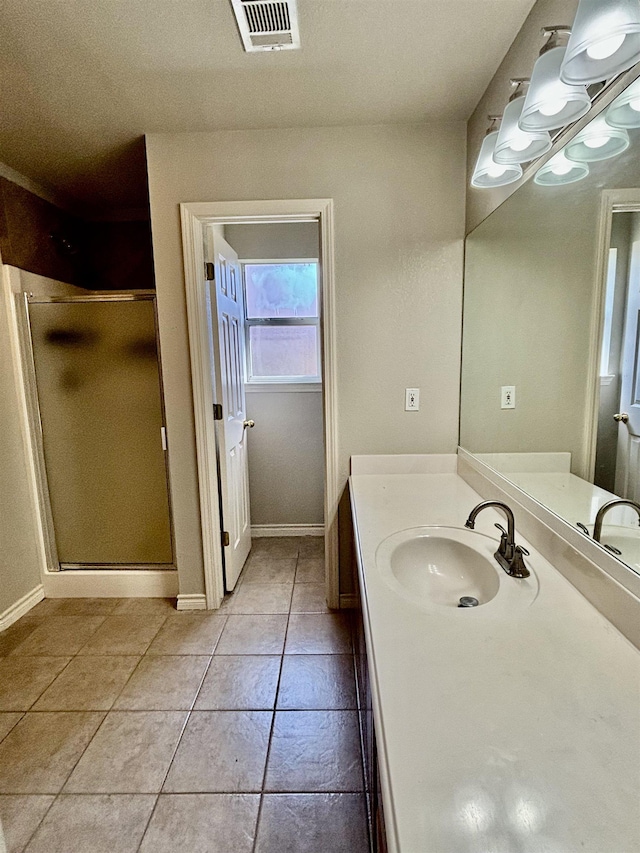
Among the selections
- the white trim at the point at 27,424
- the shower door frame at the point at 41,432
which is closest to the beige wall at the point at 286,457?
the shower door frame at the point at 41,432

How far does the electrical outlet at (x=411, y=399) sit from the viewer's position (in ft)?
6.55

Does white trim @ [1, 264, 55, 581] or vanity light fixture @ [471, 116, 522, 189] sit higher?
vanity light fixture @ [471, 116, 522, 189]

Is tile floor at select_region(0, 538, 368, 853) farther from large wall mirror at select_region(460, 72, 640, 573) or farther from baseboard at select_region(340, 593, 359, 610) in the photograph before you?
large wall mirror at select_region(460, 72, 640, 573)

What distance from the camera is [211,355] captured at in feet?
6.82

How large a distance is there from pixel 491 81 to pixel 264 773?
2.59 metres

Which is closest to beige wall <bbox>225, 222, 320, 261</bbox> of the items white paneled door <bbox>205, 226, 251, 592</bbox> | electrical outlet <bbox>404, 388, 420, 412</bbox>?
white paneled door <bbox>205, 226, 251, 592</bbox>

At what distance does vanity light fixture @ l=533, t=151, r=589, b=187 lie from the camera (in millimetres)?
1028

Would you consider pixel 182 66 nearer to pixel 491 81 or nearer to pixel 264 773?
pixel 491 81

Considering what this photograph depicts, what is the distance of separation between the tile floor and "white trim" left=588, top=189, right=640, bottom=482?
1240 mm

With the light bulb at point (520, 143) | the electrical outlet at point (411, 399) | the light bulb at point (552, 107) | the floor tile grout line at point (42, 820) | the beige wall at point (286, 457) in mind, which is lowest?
the floor tile grout line at point (42, 820)

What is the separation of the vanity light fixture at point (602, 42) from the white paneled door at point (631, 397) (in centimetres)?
36

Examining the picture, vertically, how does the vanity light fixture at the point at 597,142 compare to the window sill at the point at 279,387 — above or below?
above

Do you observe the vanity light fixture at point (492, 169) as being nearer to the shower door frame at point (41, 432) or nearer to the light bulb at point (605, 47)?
the light bulb at point (605, 47)

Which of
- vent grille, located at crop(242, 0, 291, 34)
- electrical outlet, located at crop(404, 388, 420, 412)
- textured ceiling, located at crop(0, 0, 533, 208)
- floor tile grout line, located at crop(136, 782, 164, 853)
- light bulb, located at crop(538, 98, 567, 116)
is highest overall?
textured ceiling, located at crop(0, 0, 533, 208)
